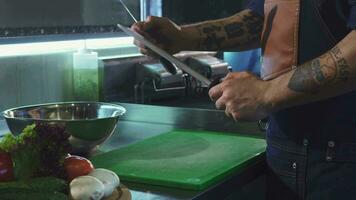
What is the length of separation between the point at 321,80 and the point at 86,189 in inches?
19.3

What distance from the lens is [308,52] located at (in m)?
1.21

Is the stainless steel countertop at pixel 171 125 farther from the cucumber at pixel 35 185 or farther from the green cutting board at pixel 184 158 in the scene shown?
the cucumber at pixel 35 185

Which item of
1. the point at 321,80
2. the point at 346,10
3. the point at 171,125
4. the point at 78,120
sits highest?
the point at 346,10

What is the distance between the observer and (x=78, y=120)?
1224 mm

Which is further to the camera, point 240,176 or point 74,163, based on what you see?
point 240,176

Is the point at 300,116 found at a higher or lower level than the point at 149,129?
higher

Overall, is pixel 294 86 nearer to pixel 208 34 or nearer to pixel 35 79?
pixel 208 34

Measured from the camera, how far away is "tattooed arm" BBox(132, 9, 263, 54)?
1.49 m

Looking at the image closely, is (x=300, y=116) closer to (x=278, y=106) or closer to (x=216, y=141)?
(x=278, y=106)

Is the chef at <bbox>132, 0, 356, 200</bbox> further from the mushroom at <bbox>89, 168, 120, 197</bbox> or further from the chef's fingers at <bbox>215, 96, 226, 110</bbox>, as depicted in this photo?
the mushroom at <bbox>89, 168, 120, 197</bbox>

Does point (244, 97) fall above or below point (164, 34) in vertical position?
below

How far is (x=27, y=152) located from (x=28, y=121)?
0.38m

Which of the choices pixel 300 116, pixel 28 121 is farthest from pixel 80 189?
pixel 300 116

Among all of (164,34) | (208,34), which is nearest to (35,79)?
(164,34)
